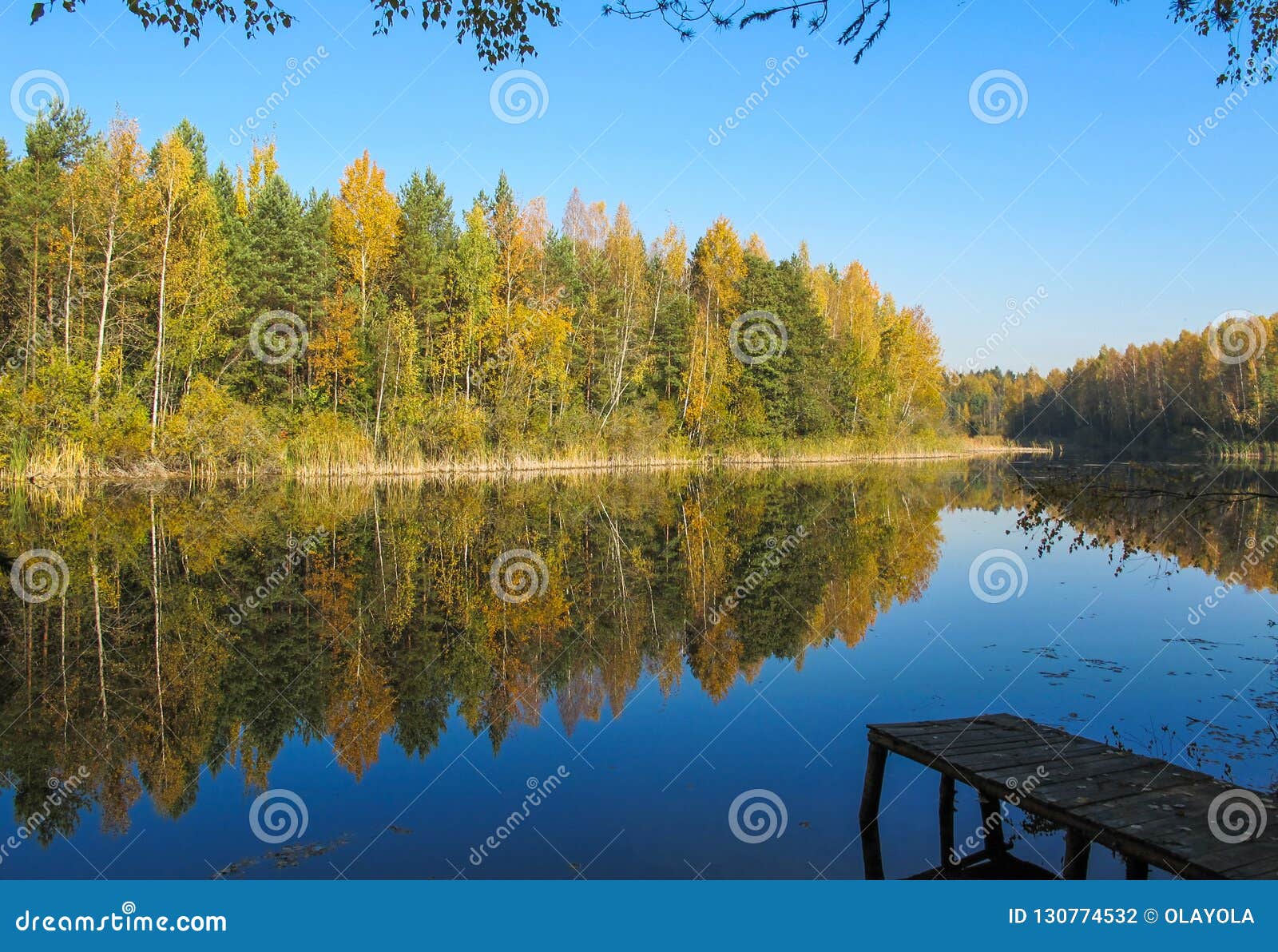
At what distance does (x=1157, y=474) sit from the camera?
3127cm

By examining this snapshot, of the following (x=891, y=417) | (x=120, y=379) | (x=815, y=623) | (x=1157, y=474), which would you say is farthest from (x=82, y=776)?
(x=891, y=417)

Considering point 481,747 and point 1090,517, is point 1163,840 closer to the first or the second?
point 481,747

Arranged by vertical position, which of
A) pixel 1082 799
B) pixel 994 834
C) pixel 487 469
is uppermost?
pixel 487 469

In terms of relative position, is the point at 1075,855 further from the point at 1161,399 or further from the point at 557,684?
the point at 1161,399

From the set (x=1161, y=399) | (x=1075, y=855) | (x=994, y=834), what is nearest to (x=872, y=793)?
(x=994, y=834)

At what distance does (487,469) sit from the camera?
3600cm

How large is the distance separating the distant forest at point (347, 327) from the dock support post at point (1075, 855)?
29007 mm

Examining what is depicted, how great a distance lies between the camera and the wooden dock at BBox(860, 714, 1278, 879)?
3564 millimetres

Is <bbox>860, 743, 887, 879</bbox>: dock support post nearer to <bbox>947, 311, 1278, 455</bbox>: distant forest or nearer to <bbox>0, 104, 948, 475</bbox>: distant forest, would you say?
<bbox>0, 104, 948, 475</bbox>: distant forest

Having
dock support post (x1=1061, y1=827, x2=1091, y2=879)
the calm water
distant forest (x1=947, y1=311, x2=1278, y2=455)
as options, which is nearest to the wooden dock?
dock support post (x1=1061, y1=827, x2=1091, y2=879)

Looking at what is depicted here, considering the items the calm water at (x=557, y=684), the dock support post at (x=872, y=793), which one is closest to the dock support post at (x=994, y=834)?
the calm water at (x=557, y=684)

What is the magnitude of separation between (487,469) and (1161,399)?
70.8 metres

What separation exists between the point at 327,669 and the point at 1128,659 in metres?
7.45

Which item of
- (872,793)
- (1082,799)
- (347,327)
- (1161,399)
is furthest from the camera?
(1161,399)
